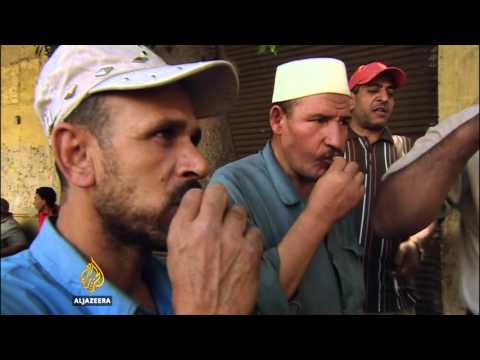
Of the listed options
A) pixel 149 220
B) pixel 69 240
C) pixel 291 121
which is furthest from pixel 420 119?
pixel 69 240

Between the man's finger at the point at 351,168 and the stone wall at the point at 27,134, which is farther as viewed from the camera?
the stone wall at the point at 27,134

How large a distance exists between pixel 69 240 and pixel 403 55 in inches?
58.7

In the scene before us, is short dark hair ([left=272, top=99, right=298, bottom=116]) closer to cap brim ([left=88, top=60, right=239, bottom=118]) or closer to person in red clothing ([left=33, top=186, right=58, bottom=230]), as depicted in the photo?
cap brim ([left=88, top=60, right=239, bottom=118])

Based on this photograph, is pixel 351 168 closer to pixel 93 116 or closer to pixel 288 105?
pixel 288 105

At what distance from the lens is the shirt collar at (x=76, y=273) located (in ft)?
5.17

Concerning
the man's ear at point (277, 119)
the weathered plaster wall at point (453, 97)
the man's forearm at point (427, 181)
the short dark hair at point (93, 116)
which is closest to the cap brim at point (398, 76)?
the weathered plaster wall at point (453, 97)

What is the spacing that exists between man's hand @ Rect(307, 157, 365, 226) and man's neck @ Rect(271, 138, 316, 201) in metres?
0.09

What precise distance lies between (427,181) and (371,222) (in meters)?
0.30

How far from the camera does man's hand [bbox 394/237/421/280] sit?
1.96m

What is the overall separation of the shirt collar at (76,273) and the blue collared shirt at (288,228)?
372mm

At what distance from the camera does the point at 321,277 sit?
190 cm

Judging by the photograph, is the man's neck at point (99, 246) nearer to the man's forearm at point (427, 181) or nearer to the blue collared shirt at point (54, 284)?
the blue collared shirt at point (54, 284)
